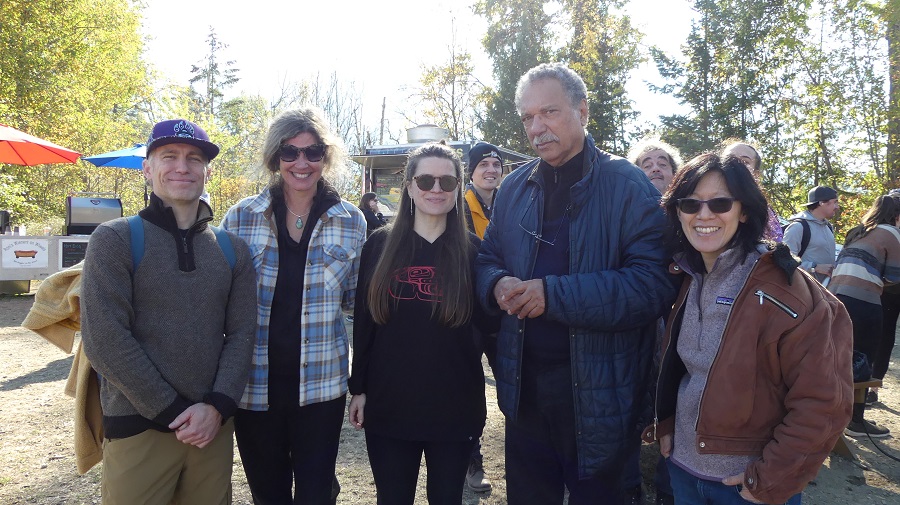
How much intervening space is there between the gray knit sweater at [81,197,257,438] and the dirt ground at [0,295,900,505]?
69.9 inches

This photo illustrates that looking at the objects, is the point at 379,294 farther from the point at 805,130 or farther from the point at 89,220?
the point at 805,130

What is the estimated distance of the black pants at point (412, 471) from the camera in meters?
2.28

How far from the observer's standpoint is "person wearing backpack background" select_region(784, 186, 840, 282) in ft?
19.5

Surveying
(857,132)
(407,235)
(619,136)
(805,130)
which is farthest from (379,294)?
(619,136)

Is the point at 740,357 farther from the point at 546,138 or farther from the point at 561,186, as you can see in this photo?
the point at 546,138

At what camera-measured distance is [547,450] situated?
7.41 ft

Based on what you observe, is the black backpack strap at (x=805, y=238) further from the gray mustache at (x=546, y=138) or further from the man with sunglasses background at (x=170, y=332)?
the man with sunglasses background at (x=170, y=332)

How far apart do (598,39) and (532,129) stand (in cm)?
2388

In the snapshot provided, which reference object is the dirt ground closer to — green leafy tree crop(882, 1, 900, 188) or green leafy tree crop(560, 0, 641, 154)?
green leafy tree crop(882, 1, 900, 188)

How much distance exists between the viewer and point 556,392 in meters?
2.16

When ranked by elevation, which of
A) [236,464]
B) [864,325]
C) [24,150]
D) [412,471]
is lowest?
[236,464]

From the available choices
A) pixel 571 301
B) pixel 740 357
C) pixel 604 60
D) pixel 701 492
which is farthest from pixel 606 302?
pixel 604 60

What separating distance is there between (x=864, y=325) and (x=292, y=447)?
503 cm

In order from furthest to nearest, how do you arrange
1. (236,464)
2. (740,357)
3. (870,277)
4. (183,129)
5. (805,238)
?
(805,238), (870,277), (236,464), (183,129), (740,357)
